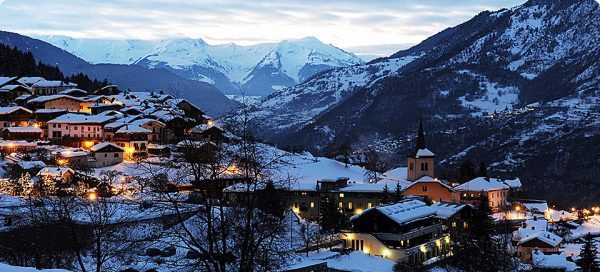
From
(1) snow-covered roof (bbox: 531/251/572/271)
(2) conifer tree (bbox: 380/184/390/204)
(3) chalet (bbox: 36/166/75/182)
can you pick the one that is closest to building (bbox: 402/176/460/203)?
(2) conifer tree (bbox: 380/184/390/204)

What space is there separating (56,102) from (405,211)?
51396 mm

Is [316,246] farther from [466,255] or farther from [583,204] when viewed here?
[583,204]

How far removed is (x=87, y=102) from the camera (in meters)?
96.6

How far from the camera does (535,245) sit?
60.8 m

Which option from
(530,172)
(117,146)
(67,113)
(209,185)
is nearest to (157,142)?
(117,146)

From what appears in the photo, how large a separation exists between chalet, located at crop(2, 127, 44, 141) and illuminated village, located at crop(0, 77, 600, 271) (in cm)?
10

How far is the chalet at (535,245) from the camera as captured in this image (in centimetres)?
6016

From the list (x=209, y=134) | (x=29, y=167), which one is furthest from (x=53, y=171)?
(x=209, y=134)

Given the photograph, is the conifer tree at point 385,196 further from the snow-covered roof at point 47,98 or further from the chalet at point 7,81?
the chalet at point 7,81

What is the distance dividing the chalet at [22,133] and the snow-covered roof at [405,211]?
129 ft

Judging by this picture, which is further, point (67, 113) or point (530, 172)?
point (530, 172)

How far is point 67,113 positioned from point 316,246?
44.5 m

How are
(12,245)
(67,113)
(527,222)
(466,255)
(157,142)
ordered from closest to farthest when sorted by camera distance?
(12,245), (466,255), (527,222), (157,142), (67,113)

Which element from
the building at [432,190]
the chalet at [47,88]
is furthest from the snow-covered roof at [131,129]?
the building at [432,190]
